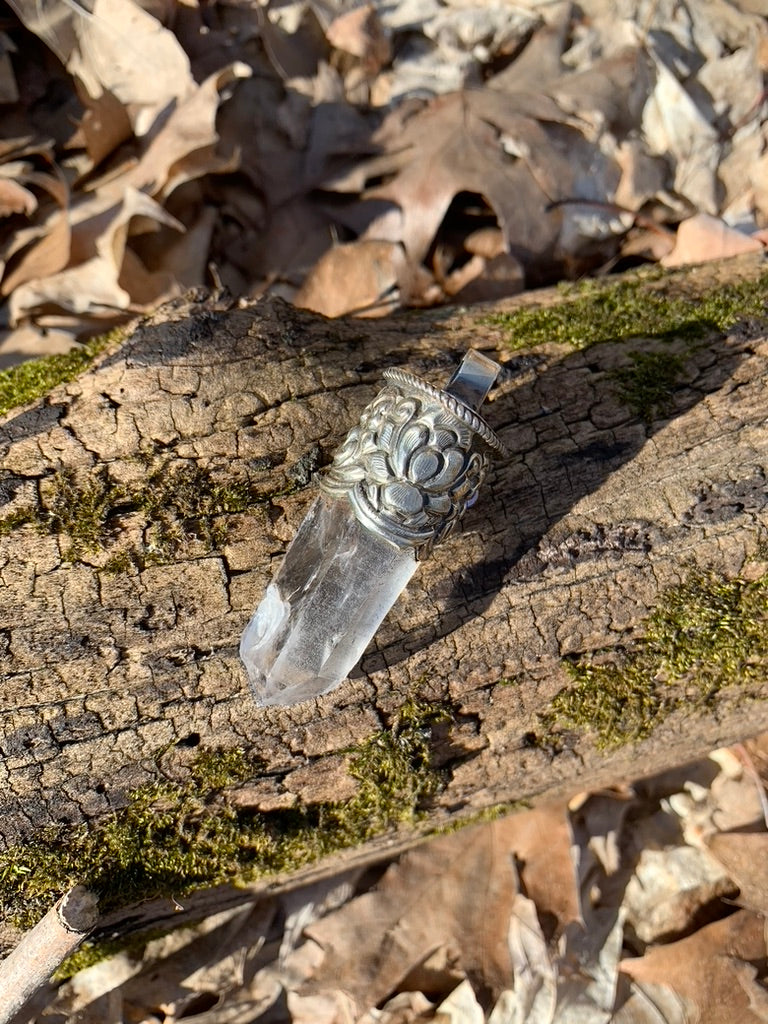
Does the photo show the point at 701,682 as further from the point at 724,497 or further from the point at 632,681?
the point at 724,497

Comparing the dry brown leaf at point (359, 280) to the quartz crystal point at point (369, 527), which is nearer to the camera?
the quartz crystal point at point (369, 527)

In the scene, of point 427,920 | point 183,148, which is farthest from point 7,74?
point 427,920

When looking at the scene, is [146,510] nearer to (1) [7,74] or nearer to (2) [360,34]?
(1) [7,74]

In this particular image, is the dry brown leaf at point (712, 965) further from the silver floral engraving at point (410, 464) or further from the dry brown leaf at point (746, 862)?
the silver floral engraving at point (410, 464)

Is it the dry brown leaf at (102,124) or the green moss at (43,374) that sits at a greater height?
the dry brown leaf at (102,124)

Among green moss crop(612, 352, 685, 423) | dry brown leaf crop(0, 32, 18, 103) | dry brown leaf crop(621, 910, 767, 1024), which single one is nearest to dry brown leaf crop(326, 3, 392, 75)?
dry brown leaf crop(0, 32, 18, 103)

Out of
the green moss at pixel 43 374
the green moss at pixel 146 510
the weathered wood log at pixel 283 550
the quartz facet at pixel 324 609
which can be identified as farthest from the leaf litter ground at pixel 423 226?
the green moss at pixel 146 510

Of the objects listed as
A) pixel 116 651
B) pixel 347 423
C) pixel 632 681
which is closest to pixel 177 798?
pixel 116 651
